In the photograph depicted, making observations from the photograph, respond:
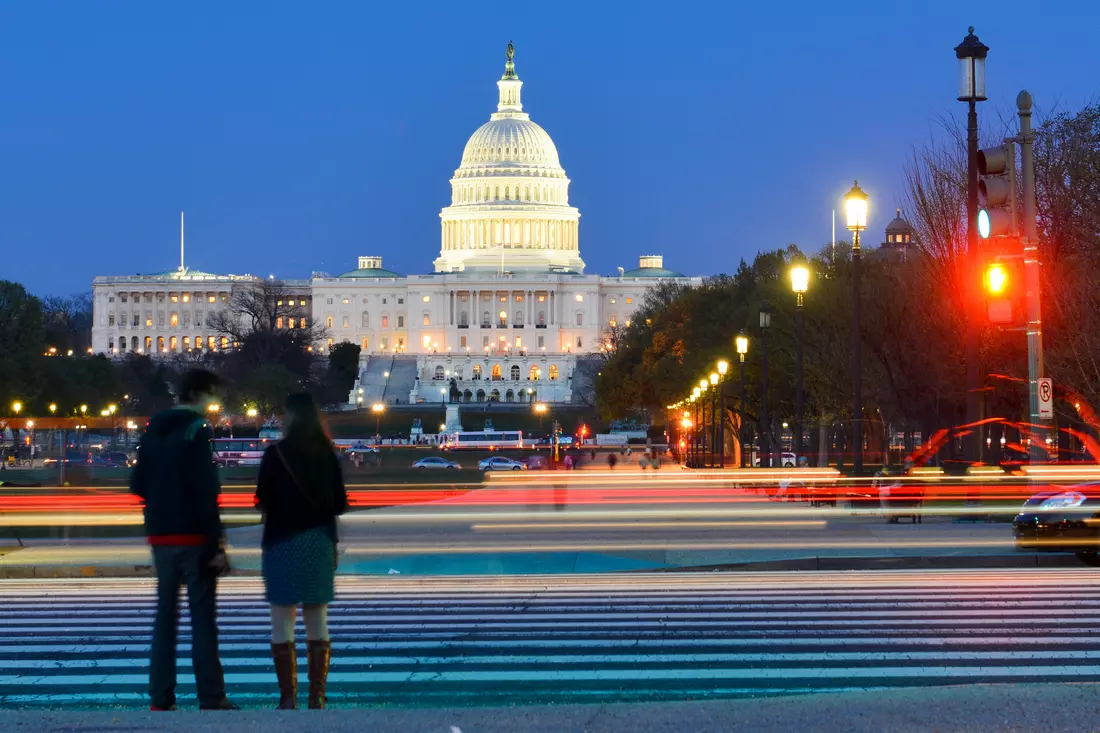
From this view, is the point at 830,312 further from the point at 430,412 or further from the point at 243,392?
the point at 430,412

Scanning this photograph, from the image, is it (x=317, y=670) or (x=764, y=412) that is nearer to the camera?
(x=317, y=670)

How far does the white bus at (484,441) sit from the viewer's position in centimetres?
11900

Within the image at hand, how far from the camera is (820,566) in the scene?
845 inches

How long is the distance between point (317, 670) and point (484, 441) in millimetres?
111992

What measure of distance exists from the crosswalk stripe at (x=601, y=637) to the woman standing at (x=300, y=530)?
24.3 inches

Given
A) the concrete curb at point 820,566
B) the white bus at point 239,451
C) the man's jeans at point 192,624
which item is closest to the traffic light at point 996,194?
the concrete curb at point 820,566

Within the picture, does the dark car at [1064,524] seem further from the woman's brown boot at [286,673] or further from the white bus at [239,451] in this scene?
the white bus at [239,451]

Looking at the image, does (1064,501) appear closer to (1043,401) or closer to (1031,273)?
(1043,401)

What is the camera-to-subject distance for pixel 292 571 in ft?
35.0

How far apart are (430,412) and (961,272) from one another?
409 feet

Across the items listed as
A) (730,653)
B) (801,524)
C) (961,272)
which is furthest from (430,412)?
(730,653)

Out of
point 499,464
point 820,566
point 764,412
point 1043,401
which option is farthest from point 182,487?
point 499,464

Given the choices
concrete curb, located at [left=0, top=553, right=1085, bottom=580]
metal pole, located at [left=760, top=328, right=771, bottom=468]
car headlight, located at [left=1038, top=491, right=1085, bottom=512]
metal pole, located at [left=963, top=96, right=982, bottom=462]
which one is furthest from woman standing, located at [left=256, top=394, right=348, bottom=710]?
metal pole, located at [left=760, top=328, right=771, bottom=468]

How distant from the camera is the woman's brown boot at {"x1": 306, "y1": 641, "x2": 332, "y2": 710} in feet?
33.8
